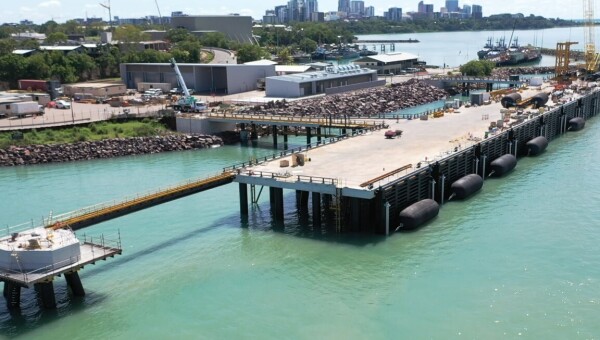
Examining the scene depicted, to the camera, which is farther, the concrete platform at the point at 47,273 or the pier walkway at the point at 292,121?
the pier walkway at the point at 292,121

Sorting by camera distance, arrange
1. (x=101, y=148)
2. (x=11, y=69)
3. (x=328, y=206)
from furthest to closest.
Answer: (x=11, y=69), (x=101, y=148), (x=328, y=206)

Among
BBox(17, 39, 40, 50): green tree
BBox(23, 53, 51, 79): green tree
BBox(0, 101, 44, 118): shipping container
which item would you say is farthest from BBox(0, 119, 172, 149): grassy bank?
BBox(17, 39, 40, 50): green tree

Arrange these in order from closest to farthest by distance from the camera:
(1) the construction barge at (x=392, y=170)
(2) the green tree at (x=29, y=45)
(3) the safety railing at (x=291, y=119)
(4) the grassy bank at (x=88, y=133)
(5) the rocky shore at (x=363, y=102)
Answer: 1. (1) the construction barge at (x=392, y=170)
2. (4) the grassy bank at (x=88, y=133)
3. (3) the safety railing at (x=291, y=119)
4. (5) the rocky shore at (x=363, y=102)
5. (2) the green tree at (x=29, y=45)

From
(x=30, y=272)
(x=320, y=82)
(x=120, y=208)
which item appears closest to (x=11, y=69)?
(x=320, y=82)

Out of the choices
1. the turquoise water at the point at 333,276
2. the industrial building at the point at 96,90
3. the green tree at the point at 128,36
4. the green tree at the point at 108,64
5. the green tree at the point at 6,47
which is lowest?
the turquoise water at the point at 333,276

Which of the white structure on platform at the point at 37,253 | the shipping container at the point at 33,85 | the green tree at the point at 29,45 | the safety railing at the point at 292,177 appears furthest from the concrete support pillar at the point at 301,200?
the green tree at the point at 29,45

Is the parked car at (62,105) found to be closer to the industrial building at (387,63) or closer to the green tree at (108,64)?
the green tree at (108,64)

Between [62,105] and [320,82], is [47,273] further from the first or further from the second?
[320,82]
